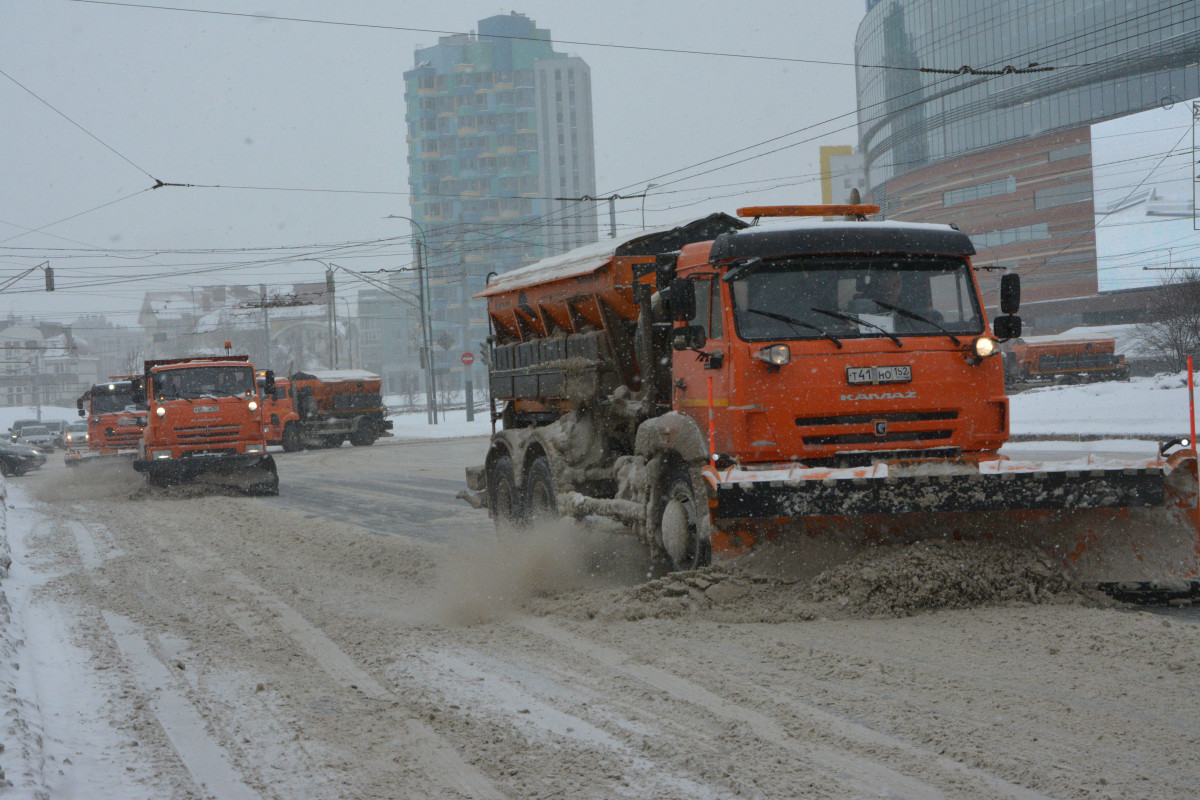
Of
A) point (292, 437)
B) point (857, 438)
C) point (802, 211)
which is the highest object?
point (802, 211)

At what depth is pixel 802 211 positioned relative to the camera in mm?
9000

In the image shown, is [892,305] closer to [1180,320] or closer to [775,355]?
[775,355]

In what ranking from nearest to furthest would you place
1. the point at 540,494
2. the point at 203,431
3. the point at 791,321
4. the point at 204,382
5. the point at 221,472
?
the point at 791,321, the point at 540,494, the point at 221,472, the point at 203,431, the point at 204,382

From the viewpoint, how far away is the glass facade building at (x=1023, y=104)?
70.2 m

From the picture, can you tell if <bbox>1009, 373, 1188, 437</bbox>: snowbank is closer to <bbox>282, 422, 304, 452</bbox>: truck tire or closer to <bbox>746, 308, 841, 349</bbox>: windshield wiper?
<bbox>746, 308, 841, 349</bbox>: windshield wiper

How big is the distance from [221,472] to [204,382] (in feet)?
6.03

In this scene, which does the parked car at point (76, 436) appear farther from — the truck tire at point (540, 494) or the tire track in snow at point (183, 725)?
the tire track in snow at point (183, 725)

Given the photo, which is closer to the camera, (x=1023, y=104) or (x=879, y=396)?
(x=879, y=396)

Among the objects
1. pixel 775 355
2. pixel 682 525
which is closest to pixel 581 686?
pixel 682 525

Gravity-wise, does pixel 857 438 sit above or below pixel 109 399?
below

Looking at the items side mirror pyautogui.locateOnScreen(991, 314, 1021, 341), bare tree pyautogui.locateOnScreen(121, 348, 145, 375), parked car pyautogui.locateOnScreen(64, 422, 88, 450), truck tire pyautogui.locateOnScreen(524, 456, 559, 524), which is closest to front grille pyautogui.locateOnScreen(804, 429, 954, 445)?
side mirror pyautogui.locateOnScreen(991, 314, 1021, 341)

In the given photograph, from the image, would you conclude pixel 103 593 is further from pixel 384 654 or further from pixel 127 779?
pixel 127 779

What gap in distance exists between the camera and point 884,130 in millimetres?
95625

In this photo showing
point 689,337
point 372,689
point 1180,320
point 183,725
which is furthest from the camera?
point 1180,320
